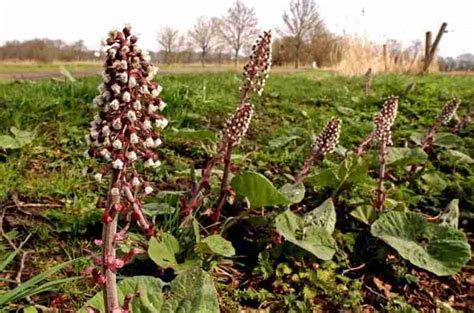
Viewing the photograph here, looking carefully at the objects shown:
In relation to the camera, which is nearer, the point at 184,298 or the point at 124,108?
the point at 124,108

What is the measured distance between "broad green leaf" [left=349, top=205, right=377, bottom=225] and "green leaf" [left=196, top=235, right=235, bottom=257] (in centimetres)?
96

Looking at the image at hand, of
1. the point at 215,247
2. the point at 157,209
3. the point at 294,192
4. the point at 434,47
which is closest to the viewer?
the point at 215,247

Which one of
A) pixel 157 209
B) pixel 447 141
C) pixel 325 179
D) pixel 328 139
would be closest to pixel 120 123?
pixel 157 209

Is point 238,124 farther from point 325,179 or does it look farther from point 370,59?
point 370,59

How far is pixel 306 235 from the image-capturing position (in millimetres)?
2381

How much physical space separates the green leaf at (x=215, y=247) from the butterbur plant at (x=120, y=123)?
2.37ft

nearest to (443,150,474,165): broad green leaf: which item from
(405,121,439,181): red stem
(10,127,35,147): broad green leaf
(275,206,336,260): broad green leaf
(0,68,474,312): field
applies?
(0,68,474,312): field

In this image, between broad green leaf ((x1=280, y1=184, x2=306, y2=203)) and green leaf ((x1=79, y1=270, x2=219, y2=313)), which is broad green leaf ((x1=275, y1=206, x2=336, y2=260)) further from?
green leaf ((x1=79, y1=270, x2=219, y2=313))

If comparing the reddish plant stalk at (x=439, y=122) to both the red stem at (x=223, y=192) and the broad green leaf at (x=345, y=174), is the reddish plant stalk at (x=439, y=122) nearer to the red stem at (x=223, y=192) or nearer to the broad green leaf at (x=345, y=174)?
the broad green leaf at (x=345, y=174)

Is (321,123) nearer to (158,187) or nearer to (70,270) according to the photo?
(158,187)

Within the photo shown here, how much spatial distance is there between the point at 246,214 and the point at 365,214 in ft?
2.53

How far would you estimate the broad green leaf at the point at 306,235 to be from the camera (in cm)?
228

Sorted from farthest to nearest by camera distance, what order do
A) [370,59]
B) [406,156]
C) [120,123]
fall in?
[370,59], [406,156], [120,123]

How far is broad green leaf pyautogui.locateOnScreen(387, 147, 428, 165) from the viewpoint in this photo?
330 cm
